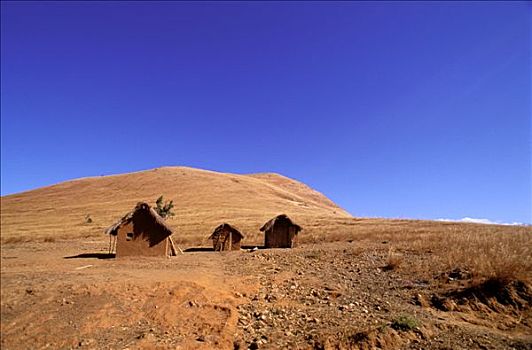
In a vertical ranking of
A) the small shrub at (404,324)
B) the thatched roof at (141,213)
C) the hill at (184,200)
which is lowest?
the small shrub at (404,324)

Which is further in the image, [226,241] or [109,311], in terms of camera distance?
[226,241]

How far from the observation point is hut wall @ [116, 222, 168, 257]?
669 inches

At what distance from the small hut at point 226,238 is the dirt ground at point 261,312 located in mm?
11538

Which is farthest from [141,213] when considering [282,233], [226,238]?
[282,233]

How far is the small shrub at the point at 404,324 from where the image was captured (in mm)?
7137

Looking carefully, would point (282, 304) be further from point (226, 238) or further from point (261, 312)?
point (226, 238)

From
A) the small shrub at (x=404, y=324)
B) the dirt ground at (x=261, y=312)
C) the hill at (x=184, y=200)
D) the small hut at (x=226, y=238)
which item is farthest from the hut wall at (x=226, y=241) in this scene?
the small shrub at (x=404, y=324)

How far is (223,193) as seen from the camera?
71000 millimetres

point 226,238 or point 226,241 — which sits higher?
point 226,238

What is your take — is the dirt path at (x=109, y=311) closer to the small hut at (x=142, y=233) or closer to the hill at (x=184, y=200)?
the small hut at (x=142, y=233)

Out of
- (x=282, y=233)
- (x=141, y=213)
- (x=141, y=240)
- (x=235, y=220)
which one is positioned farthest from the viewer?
(x=235, y=220)

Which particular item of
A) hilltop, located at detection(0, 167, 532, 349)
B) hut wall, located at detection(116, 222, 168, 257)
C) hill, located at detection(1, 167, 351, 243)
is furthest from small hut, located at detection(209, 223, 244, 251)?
hilltop, located at detection(0, 167, 532, 349)

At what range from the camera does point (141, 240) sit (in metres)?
17.1

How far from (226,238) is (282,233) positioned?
13.4ft
